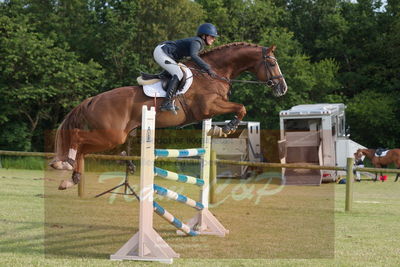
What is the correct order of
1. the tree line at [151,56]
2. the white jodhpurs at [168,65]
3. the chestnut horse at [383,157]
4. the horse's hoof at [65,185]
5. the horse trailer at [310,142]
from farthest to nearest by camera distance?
1. the tree line at [151,56]
2. the chestnut horse at [383,157]
3. the horse trailer at [310,142]
4. the white jodhpurs at [168,65]
5. the horse's hoof at [65,185]

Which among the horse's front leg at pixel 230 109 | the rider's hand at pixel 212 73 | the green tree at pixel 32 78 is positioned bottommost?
the horse's front leg at pixel 230 109

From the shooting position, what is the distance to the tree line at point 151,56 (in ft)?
76.9

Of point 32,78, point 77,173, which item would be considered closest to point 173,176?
point 77,173

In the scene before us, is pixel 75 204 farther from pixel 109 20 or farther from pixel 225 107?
pixel 109 20

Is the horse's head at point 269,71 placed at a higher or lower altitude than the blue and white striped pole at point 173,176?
higher

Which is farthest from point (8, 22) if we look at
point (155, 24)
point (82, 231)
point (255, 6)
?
point (82, 231)

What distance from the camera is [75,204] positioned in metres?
9.19

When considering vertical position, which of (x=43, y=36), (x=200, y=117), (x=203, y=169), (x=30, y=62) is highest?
(x=43, y=36)

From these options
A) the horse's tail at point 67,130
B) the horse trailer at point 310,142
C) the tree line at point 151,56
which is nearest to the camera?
the horse's tail at point 67,130

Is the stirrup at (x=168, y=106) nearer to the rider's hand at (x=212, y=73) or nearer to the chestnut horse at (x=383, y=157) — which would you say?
the rider's hand at (x=212, y=73)

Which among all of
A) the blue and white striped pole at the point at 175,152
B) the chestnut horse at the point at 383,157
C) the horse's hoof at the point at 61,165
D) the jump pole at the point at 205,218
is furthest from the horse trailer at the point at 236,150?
the horse's hoof at the point at 61,165

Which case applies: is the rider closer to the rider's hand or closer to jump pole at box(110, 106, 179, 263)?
the rider's hand

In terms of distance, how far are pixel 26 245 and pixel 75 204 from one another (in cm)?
380

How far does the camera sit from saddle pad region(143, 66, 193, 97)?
5.63 meters
